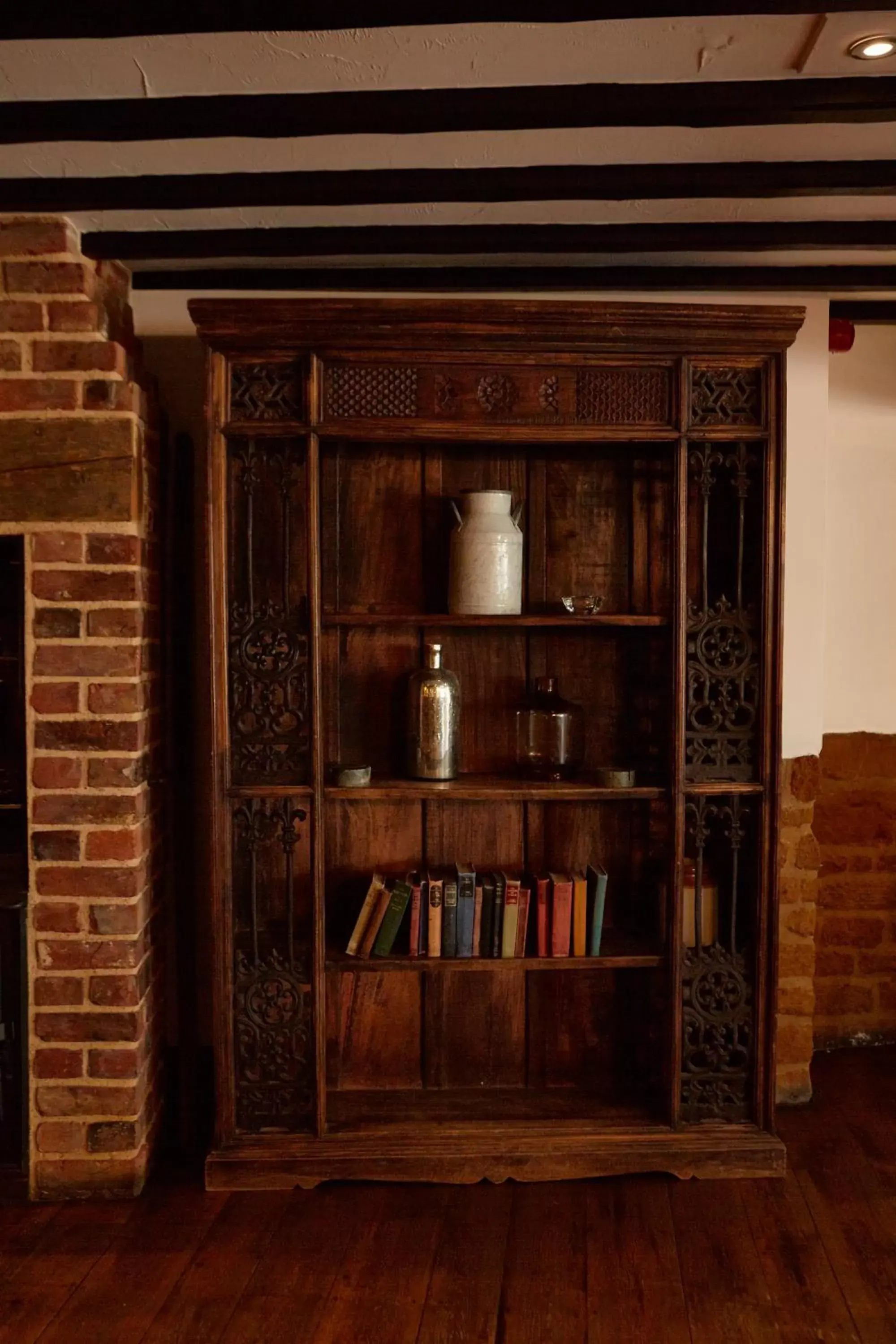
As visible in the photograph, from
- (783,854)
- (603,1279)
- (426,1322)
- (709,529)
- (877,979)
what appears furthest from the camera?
(877,979)

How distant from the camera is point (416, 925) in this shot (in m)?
2.72

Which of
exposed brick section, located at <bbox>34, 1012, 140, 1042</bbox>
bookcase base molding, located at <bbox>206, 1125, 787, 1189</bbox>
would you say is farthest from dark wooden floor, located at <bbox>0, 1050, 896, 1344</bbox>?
exposed brick section, located at <bbox>34, 1012, 140, 1042</bbox>

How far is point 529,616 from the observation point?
2.66 meters

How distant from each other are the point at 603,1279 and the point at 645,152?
2462mm

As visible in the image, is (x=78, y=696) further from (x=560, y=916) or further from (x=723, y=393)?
(x=723, y=393)

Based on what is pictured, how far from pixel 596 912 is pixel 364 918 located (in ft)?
2.04

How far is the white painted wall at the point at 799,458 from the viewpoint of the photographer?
9.73ft

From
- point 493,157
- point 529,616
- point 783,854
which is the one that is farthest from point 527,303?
point 783,854

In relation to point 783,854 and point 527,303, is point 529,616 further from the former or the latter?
point 783,854

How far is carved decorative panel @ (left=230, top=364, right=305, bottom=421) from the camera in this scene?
2586mm

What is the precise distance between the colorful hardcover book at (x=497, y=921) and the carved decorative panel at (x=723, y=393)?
4.34 feet

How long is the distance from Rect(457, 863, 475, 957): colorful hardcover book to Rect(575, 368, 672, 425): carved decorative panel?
126 centimetres

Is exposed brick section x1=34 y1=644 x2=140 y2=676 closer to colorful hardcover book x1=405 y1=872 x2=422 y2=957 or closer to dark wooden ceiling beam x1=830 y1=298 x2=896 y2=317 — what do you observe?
colorful hardcover book x1=405 y1=872 x2=422 y2=957

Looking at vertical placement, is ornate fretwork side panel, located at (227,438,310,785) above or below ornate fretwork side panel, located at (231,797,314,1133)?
above
